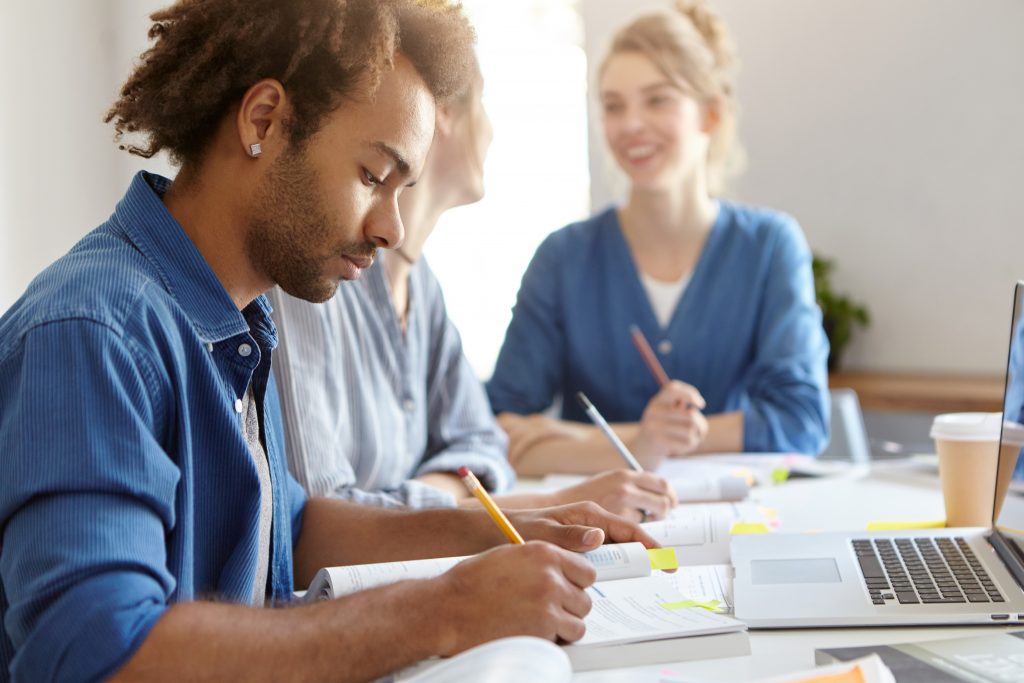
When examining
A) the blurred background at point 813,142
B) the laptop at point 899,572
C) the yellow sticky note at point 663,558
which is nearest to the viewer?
the laptop at point 899,572

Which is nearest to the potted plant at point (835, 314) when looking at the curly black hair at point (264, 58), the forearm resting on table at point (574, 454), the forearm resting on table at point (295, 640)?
the forearm resting on table at point (574, 454)

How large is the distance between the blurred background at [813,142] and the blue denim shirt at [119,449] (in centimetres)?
241

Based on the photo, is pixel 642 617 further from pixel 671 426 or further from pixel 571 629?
pixel 671 426

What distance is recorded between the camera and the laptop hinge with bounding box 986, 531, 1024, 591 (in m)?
1.17

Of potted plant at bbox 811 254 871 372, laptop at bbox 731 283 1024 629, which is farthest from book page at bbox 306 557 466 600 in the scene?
potted plant at bbox 811 254 871 372

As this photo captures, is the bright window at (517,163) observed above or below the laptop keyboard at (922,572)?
above

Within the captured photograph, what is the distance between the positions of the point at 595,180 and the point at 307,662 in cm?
354

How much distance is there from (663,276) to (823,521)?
1045 mm

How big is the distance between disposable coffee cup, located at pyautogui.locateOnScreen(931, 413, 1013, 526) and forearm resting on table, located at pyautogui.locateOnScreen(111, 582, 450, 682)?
2.97 feet

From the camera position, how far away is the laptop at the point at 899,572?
3.52 feet

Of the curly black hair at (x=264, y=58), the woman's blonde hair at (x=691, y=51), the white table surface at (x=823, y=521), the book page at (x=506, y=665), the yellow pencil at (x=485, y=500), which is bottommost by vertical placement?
the white table surface at (x=823, y=521)

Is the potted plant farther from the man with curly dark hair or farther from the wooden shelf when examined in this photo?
the man with curly dark hair

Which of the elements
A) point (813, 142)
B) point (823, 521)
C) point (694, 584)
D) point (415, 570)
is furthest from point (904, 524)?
point (813, 142)

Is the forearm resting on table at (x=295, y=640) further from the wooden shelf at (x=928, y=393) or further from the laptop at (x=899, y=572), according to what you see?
the wooden shelf at (x=928, y=393)
